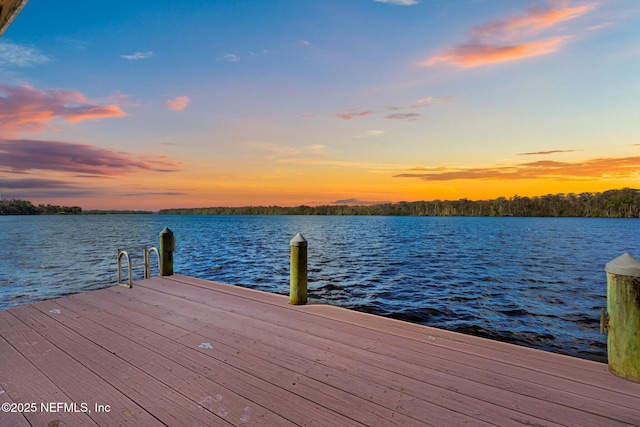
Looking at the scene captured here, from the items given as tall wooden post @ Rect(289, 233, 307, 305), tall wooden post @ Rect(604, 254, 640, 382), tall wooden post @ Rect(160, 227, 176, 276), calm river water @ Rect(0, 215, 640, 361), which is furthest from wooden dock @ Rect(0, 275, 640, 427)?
calm river water @ Rect(0, 215, 640, 361)

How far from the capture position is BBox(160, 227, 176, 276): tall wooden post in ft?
25.5

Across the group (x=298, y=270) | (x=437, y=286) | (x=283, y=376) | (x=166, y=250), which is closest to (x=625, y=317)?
(x=283, y=376)

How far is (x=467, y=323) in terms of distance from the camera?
920 centimetres

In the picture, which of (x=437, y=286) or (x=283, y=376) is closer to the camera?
(x=283, y=376)

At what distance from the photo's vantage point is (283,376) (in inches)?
125

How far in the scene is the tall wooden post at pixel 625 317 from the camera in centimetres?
313

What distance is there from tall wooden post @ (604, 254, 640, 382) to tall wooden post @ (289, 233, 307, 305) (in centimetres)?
411

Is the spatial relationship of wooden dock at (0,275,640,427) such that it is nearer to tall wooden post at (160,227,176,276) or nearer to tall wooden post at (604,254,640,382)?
tall wooden post at (604,254,640,382)

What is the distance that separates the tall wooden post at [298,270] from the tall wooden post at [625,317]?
4.11m

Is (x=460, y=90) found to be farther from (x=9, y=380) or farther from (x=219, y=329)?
(x=9, y=380)

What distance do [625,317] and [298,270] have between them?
4.33 m

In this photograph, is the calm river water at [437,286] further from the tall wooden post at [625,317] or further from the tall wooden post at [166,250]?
the tall wooden post at [166,250]

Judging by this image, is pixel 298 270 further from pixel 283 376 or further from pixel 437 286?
pixel 437 286

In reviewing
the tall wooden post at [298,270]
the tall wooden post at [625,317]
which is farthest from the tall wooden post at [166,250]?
the tall wooden post at [625,317]
